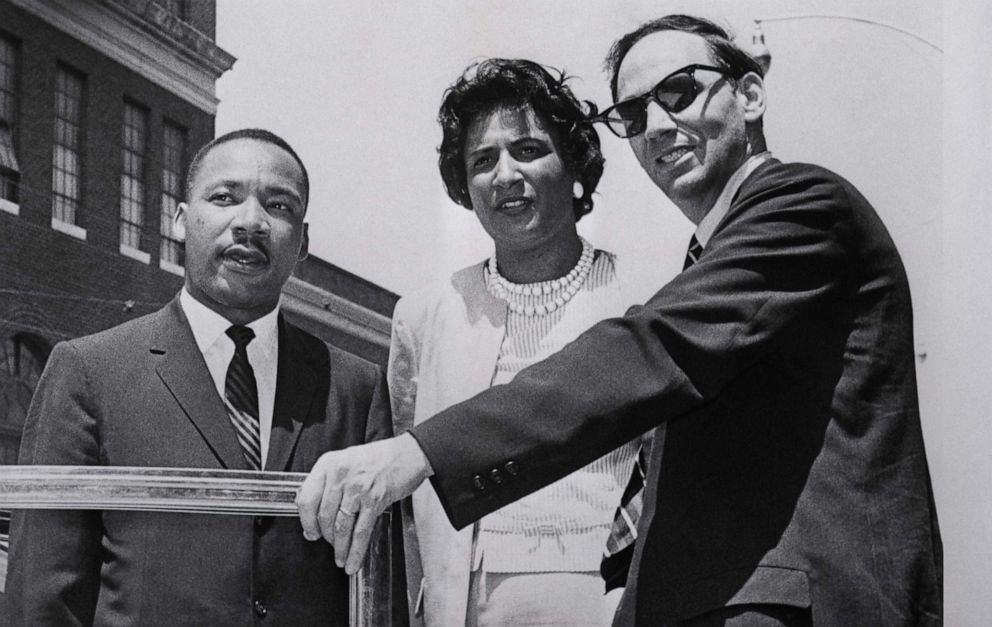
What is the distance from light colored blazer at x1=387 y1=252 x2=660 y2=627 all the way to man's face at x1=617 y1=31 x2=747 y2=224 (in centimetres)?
66

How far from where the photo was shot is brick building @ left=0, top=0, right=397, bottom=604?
3.12 metres

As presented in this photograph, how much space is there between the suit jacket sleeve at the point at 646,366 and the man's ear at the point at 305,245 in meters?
1.32

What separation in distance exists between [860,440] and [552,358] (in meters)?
0.48

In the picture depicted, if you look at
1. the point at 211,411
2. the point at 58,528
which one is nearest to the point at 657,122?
the point at 211,411

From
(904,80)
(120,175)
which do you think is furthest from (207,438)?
(904,80)

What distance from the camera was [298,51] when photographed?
3.42 m

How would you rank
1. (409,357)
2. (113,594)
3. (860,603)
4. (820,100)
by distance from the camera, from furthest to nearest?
1. (820,100)
2. (409,357)
3. (113,594)
4. (860,603)

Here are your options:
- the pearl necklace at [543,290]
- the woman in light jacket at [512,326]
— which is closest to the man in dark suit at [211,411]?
the woman in light jacket at [512,326]

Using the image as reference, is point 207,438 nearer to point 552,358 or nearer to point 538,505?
point 538,505

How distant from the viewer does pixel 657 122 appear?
2494 millimetres

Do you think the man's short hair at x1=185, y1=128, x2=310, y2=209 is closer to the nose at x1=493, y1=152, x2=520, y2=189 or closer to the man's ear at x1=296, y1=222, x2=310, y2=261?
the man's ear at x1=296, y1=222, x2=310, y2=261

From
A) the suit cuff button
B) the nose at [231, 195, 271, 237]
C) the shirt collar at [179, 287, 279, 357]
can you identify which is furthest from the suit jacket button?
the nose at [231, 195, 271, 237]

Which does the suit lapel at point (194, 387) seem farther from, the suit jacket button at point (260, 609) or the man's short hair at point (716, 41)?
the man's short hair at point (716, 41)

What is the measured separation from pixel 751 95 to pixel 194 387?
1.45m
